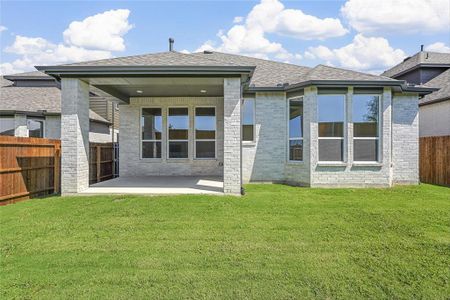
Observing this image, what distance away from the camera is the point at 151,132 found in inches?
518

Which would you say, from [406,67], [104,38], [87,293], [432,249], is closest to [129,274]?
[87,293]

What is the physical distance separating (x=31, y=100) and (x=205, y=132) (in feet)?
31.7

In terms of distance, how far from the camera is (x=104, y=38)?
1789cm

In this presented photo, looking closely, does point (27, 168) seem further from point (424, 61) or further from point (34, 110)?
point (424, 61)

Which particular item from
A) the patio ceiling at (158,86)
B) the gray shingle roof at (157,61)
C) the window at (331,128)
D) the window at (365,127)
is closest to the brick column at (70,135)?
the patio ceiling at (158,86)

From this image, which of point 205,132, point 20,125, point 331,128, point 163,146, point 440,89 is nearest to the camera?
point 331,128

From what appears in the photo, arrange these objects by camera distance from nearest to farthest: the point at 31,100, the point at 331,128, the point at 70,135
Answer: the point at 70,135 < the point at 331,128 < the point at 31,100

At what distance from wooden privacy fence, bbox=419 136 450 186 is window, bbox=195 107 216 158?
895 cm

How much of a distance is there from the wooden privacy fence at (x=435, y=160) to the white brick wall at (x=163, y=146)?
28.3 feet

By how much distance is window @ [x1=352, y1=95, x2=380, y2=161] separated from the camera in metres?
10.2

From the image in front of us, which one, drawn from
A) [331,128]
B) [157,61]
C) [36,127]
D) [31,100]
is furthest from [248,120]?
[31,100]

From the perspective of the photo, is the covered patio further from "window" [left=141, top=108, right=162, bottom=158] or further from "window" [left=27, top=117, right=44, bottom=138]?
"window" [left=27, top=117, right=44, bottom=138]

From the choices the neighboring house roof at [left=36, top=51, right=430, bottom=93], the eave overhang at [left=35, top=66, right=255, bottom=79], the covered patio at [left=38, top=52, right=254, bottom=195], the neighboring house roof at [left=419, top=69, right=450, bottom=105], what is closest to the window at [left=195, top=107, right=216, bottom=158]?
the covered patio at [left=38, top=52, right=254, bottom=195]

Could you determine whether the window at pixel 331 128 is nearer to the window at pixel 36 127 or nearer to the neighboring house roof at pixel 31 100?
the neighboring house roof at pixel 31 100
